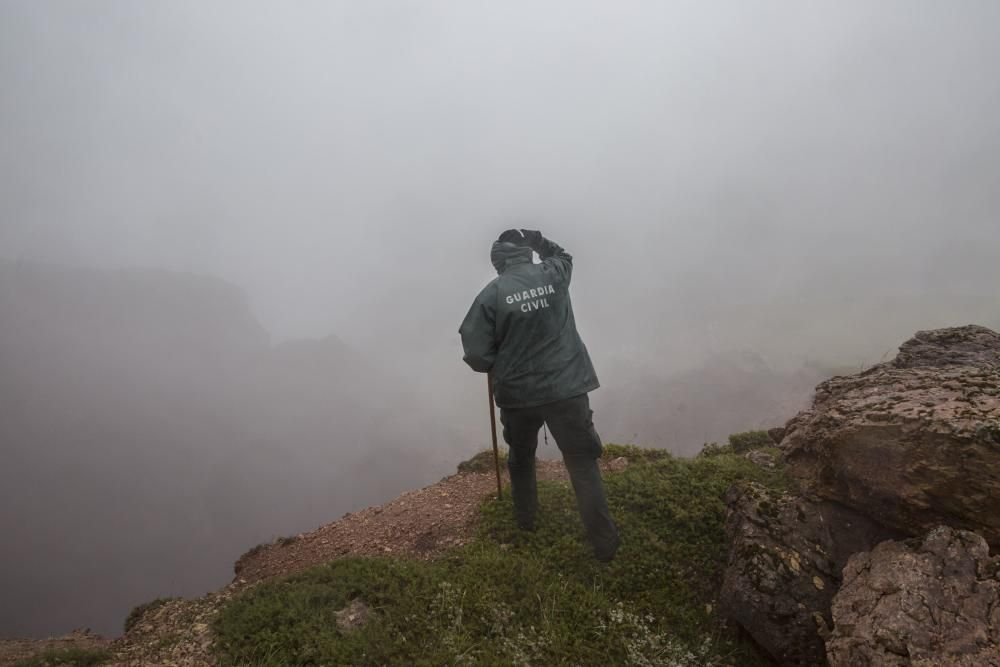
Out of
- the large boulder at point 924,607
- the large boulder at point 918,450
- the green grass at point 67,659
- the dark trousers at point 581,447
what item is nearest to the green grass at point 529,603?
the dark trousers at point 581,447

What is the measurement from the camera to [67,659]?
5051 millimetres

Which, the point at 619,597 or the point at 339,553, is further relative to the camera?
the point at 339,553

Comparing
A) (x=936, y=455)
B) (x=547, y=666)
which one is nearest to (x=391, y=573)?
(x=547, y=666)

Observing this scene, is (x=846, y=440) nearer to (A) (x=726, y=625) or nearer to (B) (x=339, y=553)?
(A) (x=726, y=625)

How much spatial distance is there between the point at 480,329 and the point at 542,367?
840mm

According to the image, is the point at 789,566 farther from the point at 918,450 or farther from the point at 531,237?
the point at 531,237

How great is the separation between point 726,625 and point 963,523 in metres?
2.18

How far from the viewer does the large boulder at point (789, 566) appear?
14.4 feet

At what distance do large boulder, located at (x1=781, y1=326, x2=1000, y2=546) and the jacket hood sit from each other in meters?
3.79

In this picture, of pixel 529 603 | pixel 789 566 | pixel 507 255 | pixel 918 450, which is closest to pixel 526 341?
pixel 507 255

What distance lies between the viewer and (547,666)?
451 cm

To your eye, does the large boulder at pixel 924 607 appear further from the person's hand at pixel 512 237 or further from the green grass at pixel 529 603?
the person's hand at pixel 512 237

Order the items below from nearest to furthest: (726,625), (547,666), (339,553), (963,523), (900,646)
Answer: (900,646) < (963,523) < (547,666) < (726,625) < (339,553)

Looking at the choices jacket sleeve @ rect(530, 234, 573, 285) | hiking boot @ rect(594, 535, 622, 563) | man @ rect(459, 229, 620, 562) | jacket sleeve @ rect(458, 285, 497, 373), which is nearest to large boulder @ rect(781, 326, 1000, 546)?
hiking boot @ rect(594, 535, 622, 563)
